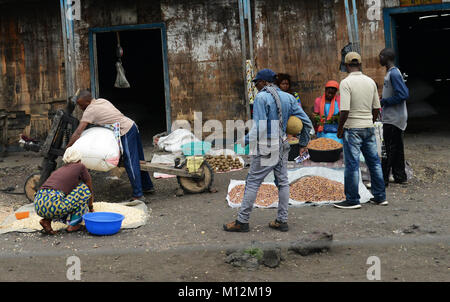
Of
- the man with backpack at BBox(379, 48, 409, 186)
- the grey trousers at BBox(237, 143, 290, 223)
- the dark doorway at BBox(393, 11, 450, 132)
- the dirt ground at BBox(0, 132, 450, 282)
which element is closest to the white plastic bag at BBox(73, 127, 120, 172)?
the dirt ground at BBox(0, 132, 450, 282)

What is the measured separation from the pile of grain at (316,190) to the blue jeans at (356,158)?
0.45 metres

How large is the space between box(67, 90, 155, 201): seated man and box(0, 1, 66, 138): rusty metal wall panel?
15.6ft

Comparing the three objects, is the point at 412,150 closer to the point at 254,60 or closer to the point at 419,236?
the point at 254,60

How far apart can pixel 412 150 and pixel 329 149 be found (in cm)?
282

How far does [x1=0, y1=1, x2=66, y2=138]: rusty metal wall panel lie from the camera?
11.4 m

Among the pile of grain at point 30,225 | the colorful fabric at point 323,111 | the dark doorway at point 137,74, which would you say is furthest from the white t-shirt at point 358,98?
the dark doorway at point 137,74

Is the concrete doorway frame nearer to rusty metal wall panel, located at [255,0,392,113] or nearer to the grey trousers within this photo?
rusty metal wall panel, located at [255,0,392,113]

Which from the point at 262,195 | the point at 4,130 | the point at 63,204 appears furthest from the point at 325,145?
the point at 4,130

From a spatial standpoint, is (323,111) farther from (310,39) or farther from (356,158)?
(310,39)

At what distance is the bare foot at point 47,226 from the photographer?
5.72m

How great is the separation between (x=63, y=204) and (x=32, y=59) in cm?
691

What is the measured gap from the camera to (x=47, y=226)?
5738 mm

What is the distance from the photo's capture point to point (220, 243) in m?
5.27
